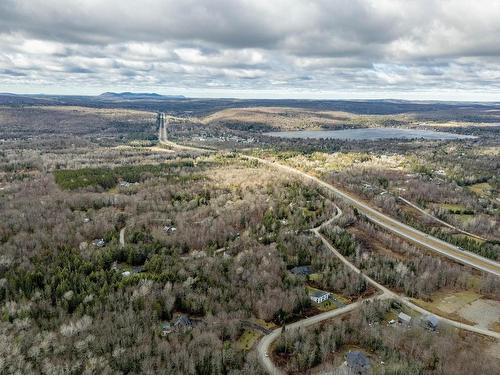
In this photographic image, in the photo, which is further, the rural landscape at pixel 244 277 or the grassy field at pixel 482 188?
the grassy field at pixel 482 188

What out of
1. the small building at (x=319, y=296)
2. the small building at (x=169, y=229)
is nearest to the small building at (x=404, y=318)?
the small building at (x=319, y=296)

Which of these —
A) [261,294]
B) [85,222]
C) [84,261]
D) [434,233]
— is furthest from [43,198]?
[434,233]

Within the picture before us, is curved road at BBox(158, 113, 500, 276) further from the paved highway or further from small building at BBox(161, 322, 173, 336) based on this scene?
small building at BBox(161, 322, 173, 336)

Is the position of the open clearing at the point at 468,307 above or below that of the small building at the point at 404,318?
below

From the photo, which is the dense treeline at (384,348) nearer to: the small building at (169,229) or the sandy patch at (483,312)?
the sandy patch at (483,312)

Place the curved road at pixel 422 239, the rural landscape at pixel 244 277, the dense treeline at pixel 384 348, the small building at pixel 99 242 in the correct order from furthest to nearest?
the small building at pixel 99 242
the curved road at pixel 422 239
the rural landscape at pixel 244 277
the dense treeline at pixel 384 348

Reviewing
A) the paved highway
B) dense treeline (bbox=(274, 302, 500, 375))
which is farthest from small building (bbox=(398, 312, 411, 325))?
the paved highway

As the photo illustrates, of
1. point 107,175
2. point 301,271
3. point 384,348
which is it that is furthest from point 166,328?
point 107,175
